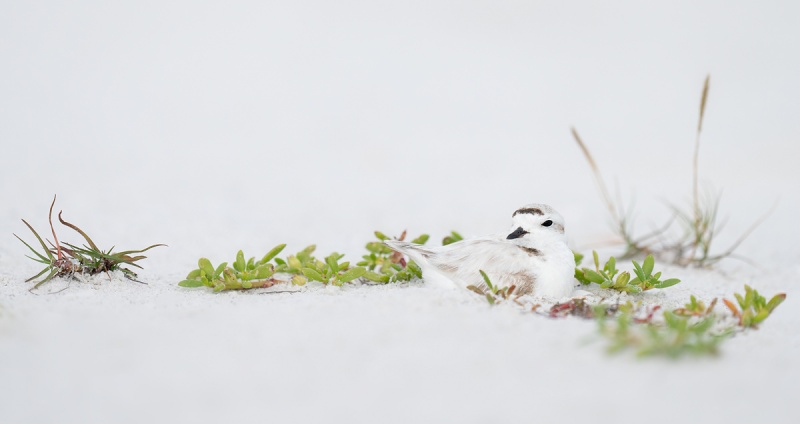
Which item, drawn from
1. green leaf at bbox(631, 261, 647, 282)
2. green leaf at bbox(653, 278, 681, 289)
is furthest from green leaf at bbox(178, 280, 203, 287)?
green leaf at bbox(653, 278, 681, 289)

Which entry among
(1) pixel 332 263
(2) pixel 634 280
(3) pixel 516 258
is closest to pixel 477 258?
(3) pixel 516 258

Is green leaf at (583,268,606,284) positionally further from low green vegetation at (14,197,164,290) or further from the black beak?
low green vegetation at (14,197,164,290)

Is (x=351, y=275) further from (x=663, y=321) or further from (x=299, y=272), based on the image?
(x=663, y=321)

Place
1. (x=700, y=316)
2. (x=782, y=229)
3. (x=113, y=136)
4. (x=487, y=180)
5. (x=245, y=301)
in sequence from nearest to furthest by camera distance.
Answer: (x=700, y=316)
(x=245, y=301)
(x=782, y=229)
(x=487, y=180)
(x=113, y=136)

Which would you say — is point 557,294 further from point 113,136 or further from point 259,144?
point 113,136

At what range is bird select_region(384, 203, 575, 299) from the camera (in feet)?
11.8

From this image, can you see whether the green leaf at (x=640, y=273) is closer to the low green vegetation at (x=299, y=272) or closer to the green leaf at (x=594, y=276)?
Answer: the green leaf at (x=594, y=276)

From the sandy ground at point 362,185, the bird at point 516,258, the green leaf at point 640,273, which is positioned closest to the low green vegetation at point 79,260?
the sandy ground at point 362,185

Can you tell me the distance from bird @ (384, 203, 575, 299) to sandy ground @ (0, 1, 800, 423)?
22cm

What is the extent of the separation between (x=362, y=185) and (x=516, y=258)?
4.16m

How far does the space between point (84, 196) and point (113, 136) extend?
2.28m

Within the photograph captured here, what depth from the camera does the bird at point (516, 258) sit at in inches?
141

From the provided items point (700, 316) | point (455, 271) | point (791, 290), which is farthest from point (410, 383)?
point (791, 290)

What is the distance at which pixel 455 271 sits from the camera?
3645 mm
